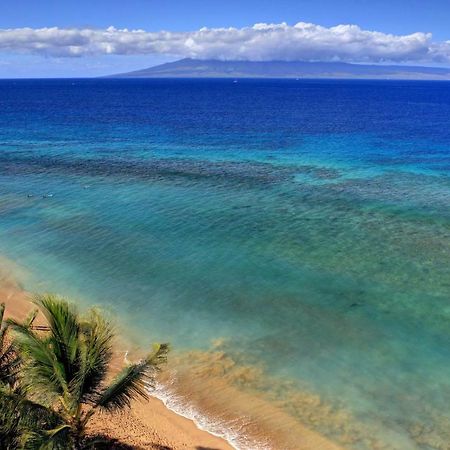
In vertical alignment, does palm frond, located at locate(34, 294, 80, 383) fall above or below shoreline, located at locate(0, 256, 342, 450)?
above

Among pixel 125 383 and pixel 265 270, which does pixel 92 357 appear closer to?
pixel 125 383

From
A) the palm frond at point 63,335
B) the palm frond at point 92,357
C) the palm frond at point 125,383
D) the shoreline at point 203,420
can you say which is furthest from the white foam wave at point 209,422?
the palm frond at point 63,335

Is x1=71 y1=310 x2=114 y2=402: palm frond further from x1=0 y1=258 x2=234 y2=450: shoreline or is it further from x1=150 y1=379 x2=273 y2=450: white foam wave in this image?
x1=150 y1=379 x2=273 y2=450: white foam wave

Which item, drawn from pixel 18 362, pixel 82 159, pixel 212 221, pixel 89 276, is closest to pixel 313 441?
pixel 18 362

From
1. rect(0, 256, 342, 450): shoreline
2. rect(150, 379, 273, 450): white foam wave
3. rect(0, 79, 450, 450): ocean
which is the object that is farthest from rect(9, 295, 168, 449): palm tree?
rect(0, 79, 450, 450): ocean

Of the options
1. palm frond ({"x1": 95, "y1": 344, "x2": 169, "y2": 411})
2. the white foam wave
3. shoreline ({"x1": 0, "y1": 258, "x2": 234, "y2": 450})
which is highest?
palm frond ({"x1": 95, "y1": 344, "x2": 169, "y2": 411})

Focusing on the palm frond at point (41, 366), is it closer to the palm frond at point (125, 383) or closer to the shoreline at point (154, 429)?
the palm frond at point (125, 383)
